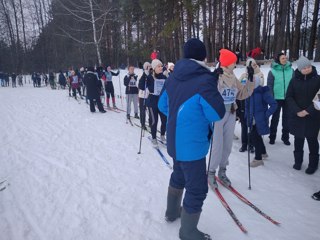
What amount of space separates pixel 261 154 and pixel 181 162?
3.02 metres

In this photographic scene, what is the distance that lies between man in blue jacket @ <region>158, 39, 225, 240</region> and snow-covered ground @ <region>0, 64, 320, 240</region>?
644 mm

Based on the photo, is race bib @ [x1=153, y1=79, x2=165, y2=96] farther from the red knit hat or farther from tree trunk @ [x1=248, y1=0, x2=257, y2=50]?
tree trunk @ [x1=248, y1=0, x2=257, y2=50]

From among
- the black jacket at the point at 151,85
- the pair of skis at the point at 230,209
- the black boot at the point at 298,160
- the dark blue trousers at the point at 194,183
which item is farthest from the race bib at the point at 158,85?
the dark blue trousers at the point at 194,183

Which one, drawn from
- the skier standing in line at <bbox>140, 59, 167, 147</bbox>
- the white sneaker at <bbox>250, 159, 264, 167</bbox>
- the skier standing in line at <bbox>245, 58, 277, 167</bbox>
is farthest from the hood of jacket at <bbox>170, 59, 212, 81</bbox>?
the skier standing in line at <bbox>140, 59, 167, 147</bbox>

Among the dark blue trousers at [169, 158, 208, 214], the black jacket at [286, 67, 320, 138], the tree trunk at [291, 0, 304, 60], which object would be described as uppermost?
the tree trunk at [291, 0, 304, 60]

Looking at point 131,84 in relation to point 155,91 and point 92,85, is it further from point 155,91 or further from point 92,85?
point 155,91

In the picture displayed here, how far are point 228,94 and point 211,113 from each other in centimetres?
152

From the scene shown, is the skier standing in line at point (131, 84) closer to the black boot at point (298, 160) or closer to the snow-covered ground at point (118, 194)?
the snow-covered ground at point (118, 194)

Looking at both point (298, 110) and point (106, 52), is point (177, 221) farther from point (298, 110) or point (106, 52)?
point (106, 52)

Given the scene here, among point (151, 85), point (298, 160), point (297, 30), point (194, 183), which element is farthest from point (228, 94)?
point (297, 30)

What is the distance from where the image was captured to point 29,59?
135 feet

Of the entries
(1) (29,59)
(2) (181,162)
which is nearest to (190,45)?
(2) (181,162)

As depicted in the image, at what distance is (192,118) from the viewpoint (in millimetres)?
2566

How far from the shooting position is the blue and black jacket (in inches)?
97.3
